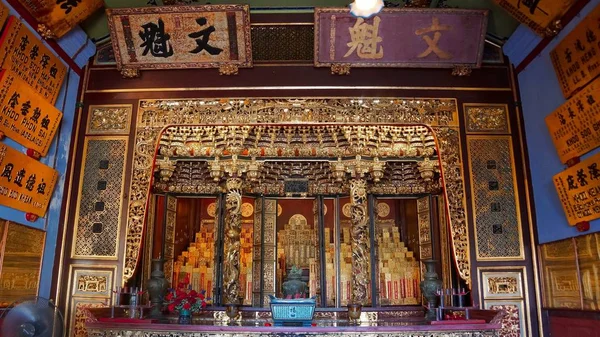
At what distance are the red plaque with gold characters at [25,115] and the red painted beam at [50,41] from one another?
0.56m

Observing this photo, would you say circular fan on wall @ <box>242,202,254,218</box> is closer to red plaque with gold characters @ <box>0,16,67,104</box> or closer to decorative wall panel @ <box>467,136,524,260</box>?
red plaque with gold characters @ <box>0,16,67,104</box>

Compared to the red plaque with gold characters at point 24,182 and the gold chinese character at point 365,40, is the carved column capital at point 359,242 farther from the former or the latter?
the red plaque with gold characters at point 24,182

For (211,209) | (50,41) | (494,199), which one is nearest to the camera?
(50,41)

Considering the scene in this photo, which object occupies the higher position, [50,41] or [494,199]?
[50,41]

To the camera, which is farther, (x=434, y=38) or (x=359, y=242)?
(x=359, y=242)

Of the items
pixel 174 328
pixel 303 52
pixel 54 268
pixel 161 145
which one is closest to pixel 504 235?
pixel 303 52

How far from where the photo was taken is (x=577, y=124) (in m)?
3.78

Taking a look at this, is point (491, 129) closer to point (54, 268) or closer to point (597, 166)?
point (597, 166)

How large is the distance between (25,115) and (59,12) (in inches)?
38.8

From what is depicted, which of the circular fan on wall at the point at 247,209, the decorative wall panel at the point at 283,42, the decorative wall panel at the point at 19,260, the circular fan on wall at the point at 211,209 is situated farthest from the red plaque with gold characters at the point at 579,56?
the decorative wall panel at the point at 19,260

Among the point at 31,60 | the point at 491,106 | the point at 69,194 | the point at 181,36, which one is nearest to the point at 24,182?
the point at 69,194

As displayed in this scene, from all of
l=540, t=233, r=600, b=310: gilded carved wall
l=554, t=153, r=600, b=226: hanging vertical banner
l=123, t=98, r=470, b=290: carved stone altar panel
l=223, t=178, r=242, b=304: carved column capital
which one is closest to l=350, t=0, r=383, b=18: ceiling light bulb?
l=123, t=98, r=470, b=290: carved stone altar panel

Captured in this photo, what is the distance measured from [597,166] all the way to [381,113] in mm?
2018

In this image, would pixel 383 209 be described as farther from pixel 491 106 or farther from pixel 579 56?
pixel 579 56
